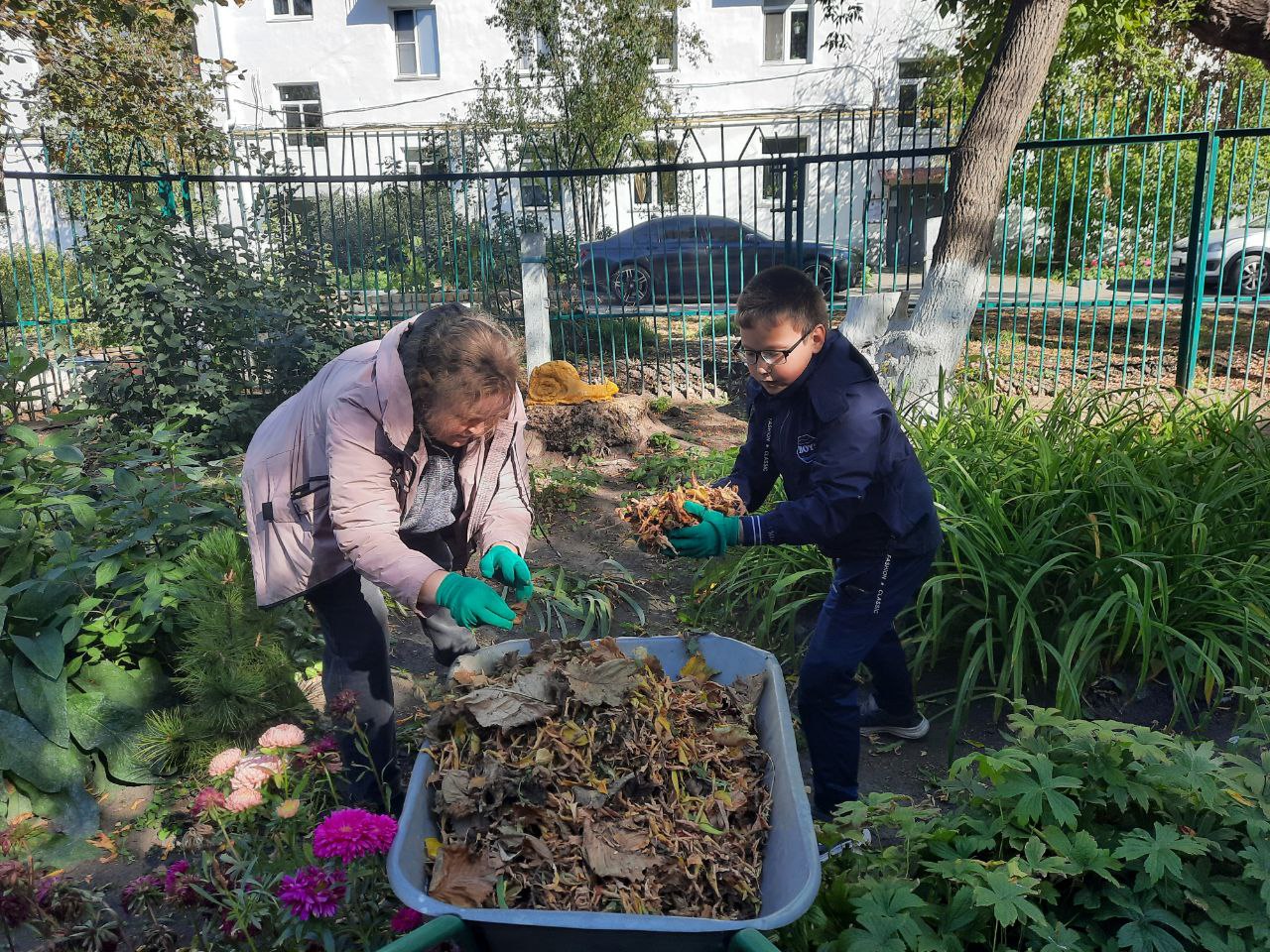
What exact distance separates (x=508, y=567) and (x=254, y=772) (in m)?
0.81

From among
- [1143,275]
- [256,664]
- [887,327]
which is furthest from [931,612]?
[1143,275]

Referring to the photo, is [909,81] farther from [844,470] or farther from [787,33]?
[844,470]

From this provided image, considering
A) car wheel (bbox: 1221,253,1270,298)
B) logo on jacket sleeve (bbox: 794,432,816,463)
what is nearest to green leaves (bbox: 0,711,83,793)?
logo on jacket sleeve (bbox: 794,432,816,463)

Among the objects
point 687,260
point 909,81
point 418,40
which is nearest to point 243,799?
point 687,260

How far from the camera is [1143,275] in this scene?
14.1m

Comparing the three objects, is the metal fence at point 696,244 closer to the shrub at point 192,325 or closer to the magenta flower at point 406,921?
the shrub at point 192,325

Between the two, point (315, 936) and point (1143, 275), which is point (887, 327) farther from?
point (1143, 275)

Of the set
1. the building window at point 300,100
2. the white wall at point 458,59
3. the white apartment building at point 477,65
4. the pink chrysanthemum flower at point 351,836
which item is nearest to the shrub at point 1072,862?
the pink chrysanthemum flower at point 351,836

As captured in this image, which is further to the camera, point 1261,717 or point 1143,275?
point 1143,275

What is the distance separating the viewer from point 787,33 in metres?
22.0

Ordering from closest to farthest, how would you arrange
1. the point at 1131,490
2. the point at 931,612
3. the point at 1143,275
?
the point at 931,612 → the point at 1131,490 → the point at 1143,275

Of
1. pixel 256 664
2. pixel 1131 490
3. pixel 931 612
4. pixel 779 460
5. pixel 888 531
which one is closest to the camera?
pixel 888 531

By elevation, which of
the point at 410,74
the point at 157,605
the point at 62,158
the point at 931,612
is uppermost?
the point at 410,74

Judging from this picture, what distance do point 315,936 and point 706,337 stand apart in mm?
9798
